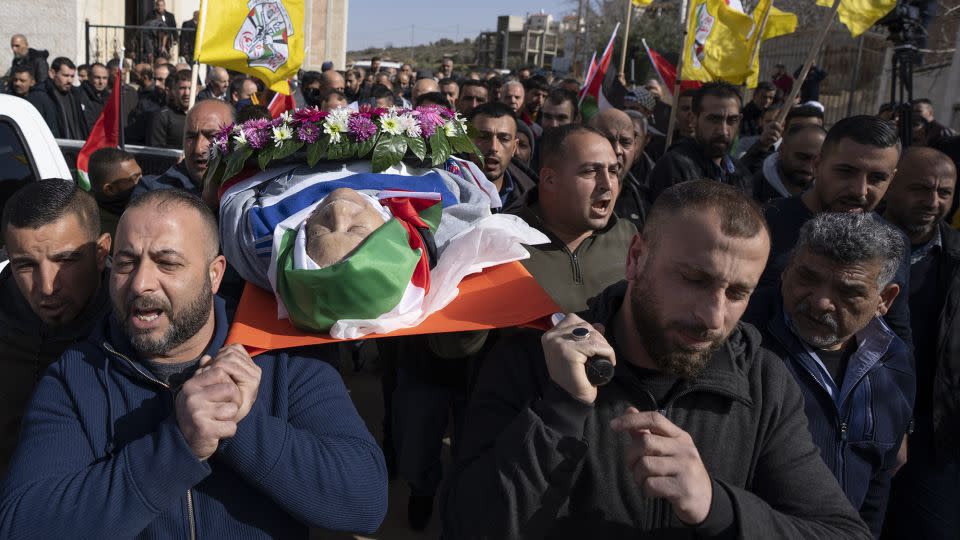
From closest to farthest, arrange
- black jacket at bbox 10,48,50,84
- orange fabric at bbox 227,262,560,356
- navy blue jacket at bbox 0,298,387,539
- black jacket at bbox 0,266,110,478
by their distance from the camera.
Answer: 1. navy blue jacket at bbox 0,298,387,539
2. orange fabric at bbox 227,262,560,356
3. black jacket at bbox 0,266,110,478
4. black jacket at bbox 10,48,50,84

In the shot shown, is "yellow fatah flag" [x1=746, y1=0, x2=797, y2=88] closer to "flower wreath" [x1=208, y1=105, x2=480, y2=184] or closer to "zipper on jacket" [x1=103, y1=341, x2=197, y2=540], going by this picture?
"flower wreath" [x1=208, y1=105, x2=480, y2=184]

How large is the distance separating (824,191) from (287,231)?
257 centimetres

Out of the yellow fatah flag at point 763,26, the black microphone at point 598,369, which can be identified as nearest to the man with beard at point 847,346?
the black microphone at point 598,369

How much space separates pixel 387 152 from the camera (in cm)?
322

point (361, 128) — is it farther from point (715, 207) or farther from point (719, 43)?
point (719, 43)

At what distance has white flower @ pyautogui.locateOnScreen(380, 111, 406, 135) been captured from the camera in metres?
3.25

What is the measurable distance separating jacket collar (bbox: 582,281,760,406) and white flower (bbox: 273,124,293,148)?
1509 millimetres

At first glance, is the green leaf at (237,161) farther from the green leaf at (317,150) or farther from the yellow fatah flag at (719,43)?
the yellow fatah flag at (719,43)

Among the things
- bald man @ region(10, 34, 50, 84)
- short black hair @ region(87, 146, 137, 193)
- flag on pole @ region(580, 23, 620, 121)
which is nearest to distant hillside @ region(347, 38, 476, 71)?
bald man @ region(10, 34, 50, 84)

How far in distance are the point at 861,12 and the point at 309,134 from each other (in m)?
5.51

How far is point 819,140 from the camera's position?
17.6 feet

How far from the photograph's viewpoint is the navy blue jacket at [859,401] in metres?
2.77

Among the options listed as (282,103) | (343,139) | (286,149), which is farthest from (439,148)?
(282,103)

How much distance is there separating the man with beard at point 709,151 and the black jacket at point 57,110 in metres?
8.11
